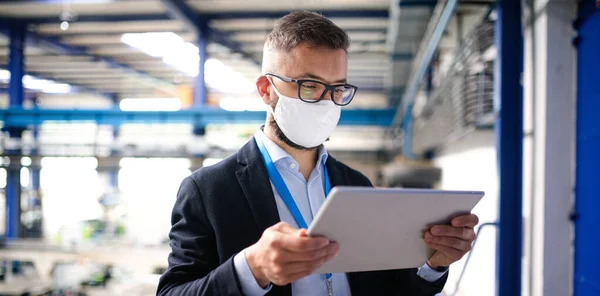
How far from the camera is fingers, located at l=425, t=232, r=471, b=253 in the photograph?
1.17 meters

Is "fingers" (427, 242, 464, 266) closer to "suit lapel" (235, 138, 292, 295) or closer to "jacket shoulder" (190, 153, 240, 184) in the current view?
"suit lapel" (235, 138, 292, 295)

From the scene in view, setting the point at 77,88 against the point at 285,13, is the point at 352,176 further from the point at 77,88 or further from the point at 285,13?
the point at 77,88

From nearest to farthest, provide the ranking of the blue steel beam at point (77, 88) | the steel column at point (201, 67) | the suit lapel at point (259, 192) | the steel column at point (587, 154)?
the suit lapel at point (259, 192)
the steel column at point (587, 154)
the steel column at point (201, 67)
the blue steel beam at point (77, 88)

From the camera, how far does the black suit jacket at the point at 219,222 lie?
48.6 inches

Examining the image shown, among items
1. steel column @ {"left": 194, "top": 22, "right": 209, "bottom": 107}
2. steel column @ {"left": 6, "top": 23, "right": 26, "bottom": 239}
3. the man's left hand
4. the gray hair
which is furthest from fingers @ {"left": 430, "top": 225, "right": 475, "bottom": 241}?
steel column @ {"left": 6, "top": 23, "right": 26, "bottom": 239}

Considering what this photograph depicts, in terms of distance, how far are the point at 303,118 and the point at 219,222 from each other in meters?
0.42

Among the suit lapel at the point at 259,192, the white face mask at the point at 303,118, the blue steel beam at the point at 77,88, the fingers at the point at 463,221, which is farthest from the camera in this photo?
the blue steel beam at the point at 77,88

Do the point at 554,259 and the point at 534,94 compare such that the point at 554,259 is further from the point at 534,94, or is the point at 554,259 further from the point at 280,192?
the point at 280,192

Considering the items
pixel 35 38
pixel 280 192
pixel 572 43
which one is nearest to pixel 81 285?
pixel 35 38

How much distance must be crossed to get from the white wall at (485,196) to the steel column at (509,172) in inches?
22.1

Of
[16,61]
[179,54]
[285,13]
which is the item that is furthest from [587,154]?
[16,61]

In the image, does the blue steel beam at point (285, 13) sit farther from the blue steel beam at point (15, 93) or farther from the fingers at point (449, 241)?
the fingers at point (449, 241)

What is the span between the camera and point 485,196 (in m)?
3.61

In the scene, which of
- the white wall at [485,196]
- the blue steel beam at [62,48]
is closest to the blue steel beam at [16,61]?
the blue steel beam at [62,48]
